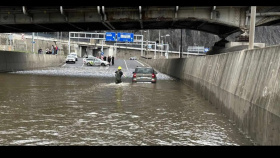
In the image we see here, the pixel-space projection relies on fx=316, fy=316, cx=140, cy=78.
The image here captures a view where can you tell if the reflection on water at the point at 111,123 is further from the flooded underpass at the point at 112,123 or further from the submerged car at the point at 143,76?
the submerged car at the point at 143,76

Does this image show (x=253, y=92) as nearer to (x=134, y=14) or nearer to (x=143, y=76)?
(x=143, y=76)

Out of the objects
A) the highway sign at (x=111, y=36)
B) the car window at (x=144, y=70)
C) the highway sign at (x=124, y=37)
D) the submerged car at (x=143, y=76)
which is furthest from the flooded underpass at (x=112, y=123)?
the highway sign at (x=124, y=37)

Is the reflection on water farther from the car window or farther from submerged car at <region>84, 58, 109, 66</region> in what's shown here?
submerged car at <region>84, 58, 109, 66</region>

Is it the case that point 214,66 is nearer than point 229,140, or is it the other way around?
point 229,140

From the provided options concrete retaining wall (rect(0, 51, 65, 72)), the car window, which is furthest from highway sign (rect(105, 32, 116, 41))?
the car window

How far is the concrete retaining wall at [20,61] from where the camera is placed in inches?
1333

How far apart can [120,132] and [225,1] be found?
7.21 metres

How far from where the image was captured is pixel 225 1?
1257cm

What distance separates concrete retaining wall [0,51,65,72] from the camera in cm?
3386

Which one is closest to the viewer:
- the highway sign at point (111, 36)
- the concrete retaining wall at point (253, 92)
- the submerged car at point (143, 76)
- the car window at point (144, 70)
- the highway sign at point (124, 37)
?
the concrete retaining wall at point (253, 92)

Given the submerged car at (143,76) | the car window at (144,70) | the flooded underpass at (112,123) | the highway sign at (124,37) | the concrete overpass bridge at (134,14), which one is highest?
the highway sign at (124,37)

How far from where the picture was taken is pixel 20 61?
38.6 meters

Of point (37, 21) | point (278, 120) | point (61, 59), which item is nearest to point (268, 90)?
point (278, 120)
